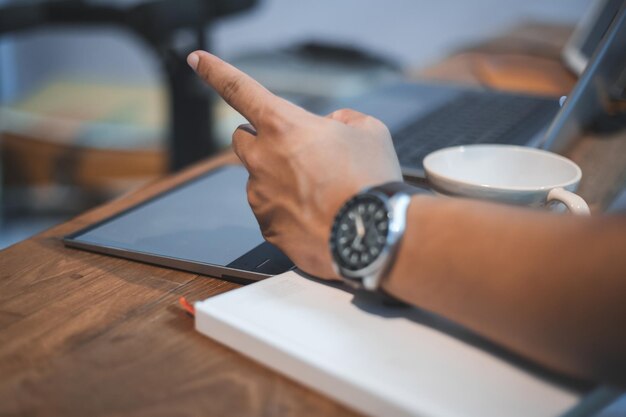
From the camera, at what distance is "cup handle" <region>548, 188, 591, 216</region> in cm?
60

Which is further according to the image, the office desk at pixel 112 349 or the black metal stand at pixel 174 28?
the black metal stand at pixel 174 28

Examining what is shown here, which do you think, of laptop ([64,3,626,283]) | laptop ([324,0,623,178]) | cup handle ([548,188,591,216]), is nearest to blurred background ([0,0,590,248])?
laptop ([324,0,623,178])

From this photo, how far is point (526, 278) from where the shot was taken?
47cm

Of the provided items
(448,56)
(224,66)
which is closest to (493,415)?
(224,66)

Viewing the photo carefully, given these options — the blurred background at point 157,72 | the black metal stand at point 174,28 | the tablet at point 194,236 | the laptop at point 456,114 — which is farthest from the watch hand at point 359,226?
the black metal stand at point 174,28

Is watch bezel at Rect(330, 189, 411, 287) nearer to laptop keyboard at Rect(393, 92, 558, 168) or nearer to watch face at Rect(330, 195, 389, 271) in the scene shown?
watch face at Rect(330, 195, 389, 271)

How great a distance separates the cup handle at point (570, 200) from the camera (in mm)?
596

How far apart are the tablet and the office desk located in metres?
0.01

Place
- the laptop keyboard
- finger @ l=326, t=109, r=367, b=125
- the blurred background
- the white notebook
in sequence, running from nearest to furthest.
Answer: the white notebook → finger @ l=326, t=109, r=367, b=125 → the laptop keyboard → the blurred background

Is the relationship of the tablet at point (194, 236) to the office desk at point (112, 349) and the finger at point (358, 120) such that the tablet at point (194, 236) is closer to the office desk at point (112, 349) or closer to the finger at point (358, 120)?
the office desk at point (112, 349)

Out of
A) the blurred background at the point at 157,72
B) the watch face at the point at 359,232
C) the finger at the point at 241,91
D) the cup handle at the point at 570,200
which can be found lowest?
the blurred background at the point at 157,72

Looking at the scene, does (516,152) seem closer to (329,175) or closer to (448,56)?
(329,175)

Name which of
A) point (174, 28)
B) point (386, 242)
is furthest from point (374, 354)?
point (174, 28)

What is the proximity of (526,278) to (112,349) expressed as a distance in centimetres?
29
